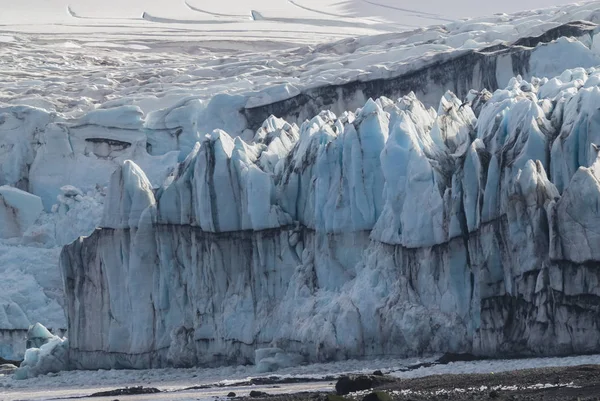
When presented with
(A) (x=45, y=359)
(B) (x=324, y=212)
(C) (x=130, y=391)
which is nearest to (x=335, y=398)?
(C) (x=130, y=391)

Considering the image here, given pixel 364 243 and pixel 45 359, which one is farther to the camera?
pixel 45 359

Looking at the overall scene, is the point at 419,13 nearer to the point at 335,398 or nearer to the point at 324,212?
the point at 324,212

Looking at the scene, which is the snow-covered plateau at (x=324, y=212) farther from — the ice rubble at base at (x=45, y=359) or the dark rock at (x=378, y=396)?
the dark rock at (x=378, y=396)

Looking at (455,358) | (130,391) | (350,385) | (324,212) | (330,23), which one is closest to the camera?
(350,385)

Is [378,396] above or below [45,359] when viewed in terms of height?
below

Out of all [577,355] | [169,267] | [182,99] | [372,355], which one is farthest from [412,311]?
[182,99]

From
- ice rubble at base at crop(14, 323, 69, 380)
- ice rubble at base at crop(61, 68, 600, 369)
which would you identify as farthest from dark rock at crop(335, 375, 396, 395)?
ice rubble at base at crop(14, 323, 69, 380)
